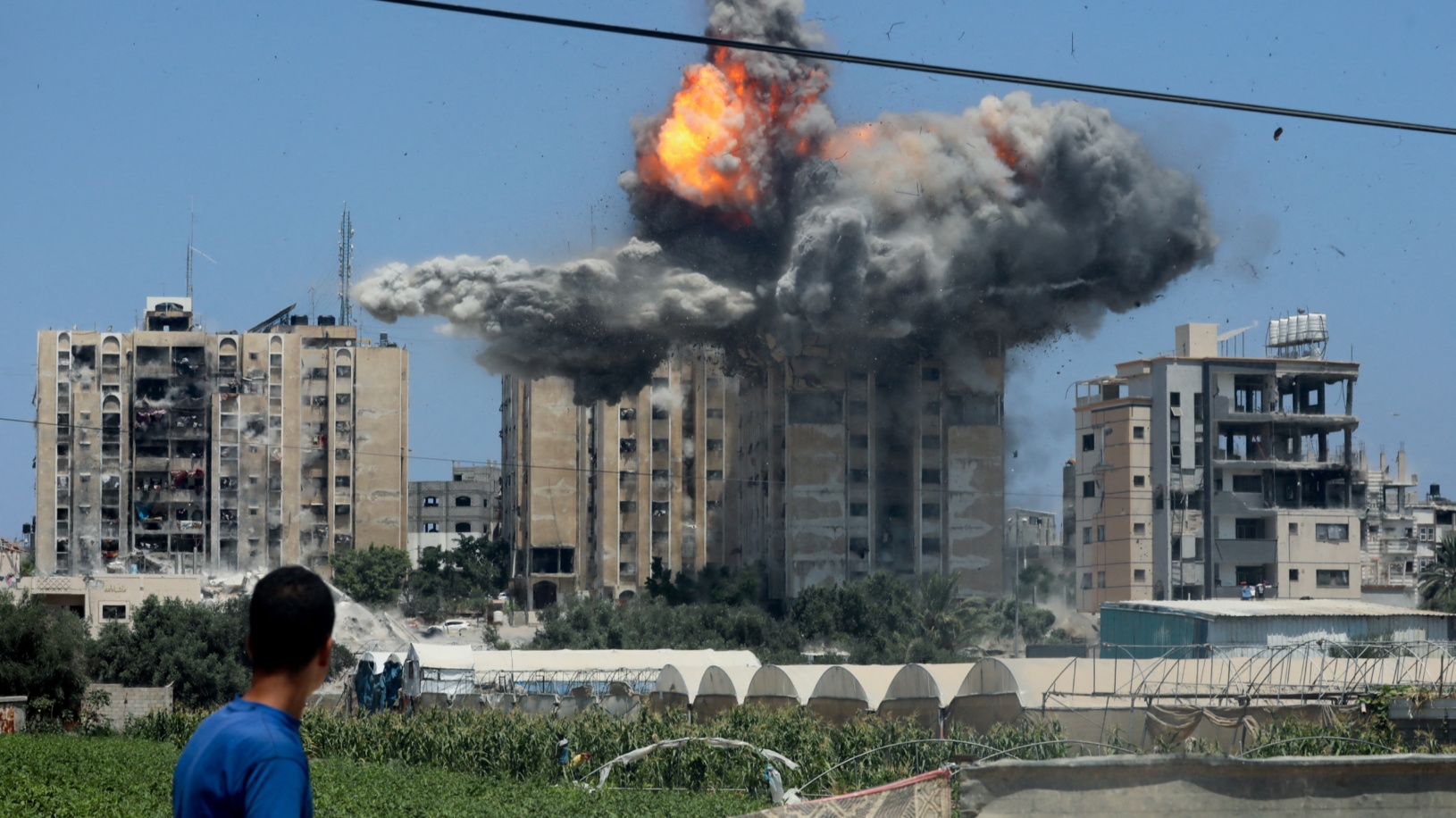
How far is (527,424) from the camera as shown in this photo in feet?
440

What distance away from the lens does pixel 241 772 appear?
185 inches

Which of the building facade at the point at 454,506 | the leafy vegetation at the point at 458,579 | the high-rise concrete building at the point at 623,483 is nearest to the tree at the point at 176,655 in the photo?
the leafy vegetation at the point at 458,579

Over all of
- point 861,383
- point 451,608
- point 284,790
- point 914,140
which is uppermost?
point 914,140

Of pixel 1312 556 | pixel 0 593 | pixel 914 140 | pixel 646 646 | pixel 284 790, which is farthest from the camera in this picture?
pixel 1312 556

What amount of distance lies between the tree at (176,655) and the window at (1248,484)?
228ft

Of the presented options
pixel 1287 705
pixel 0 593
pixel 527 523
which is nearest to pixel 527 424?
pixel 527 523

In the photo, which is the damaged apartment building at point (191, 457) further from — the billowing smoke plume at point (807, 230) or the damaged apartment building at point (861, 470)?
the billowing smoke plume at point (807, 230)

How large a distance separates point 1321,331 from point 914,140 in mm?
42222

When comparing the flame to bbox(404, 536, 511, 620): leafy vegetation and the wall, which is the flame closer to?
bbox(404, 536, 511, 620): leafy vegetation

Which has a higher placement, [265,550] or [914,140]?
[914,140]

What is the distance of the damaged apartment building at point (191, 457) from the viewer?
12656 centimetres

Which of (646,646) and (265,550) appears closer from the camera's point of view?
(646,646)

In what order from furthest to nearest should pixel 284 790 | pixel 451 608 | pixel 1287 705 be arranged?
pixel 451 608
pixel 1287 705
pixel 284 790

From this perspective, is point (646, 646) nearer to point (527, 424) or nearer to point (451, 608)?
point (451, 608)
